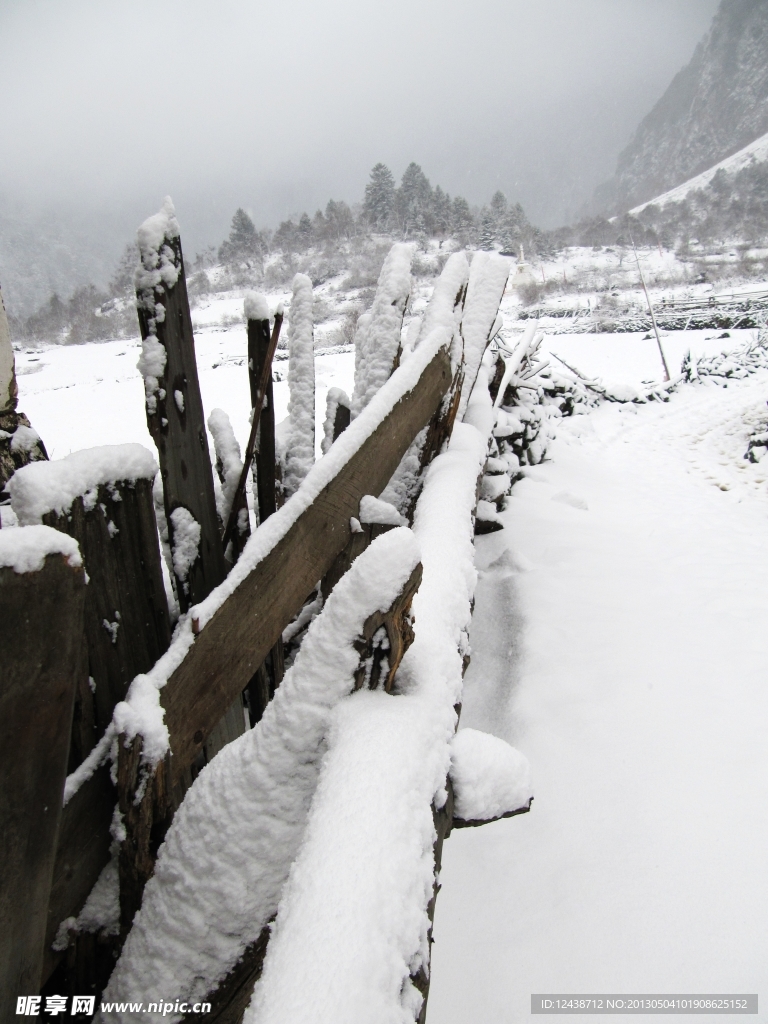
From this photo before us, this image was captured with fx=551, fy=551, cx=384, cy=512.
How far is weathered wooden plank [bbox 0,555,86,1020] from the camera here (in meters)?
0.53

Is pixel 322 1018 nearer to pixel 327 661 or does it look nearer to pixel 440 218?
pixel 327 661

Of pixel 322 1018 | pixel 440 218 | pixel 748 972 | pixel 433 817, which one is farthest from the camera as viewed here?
pixel 440 218

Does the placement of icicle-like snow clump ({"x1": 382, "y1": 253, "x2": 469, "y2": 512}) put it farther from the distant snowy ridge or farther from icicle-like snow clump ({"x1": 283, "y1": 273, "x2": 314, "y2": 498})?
the distant snowy ridge

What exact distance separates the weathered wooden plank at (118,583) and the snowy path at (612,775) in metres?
1.05

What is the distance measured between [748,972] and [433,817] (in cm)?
102

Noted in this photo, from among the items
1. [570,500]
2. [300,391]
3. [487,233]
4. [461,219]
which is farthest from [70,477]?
[461,219]

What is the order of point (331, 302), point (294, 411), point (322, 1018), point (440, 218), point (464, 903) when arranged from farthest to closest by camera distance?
point (440, 218) → point (331, 302) → point (294, 411) → point (464, 903) → point (322, 1018)

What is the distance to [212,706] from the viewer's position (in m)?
1.10

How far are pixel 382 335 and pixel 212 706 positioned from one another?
1.39 m

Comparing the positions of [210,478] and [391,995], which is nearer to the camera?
[391,995]

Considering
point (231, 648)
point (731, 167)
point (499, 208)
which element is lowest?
point (231, 648)

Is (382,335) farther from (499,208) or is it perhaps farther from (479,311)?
(499,208)

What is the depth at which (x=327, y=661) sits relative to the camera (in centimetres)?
91

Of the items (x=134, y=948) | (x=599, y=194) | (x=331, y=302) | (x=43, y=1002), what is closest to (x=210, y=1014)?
(x=134, y=948)
